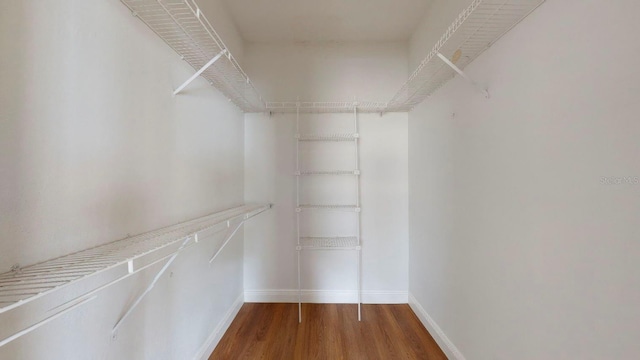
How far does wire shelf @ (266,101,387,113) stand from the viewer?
2.35 m

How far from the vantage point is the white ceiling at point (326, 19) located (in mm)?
1977

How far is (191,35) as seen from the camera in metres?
1.18

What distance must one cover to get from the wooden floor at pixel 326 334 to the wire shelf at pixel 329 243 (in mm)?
615

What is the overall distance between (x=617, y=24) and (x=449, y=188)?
1.08 meters

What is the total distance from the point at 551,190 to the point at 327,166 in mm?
1771

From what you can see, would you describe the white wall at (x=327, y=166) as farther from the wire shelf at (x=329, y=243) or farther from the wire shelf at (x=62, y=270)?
the wire shelf at (x=62, y=270)

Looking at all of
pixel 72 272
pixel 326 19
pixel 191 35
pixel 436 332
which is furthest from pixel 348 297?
pixel 326 19

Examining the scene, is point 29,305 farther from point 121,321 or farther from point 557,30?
point 557,30

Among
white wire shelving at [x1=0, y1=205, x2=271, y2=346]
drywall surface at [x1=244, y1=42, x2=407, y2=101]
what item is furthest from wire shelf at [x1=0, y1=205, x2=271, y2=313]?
drywall surface at [x1=244, y1=42, x2=407, y2=101]

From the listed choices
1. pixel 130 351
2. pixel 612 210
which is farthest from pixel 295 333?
pixel 612 210

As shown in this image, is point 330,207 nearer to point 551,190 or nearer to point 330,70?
point 330,70

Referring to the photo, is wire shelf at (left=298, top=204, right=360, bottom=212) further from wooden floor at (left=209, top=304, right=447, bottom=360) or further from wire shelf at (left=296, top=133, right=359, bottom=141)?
wooden floor at (left=209, top=304, right=447, bottom=360)

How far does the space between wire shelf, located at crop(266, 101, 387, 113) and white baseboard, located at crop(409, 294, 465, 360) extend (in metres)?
1.90

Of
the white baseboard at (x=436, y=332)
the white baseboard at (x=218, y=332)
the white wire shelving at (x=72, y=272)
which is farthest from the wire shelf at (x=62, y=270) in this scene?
the white baseboard at (x=436, y=332)
